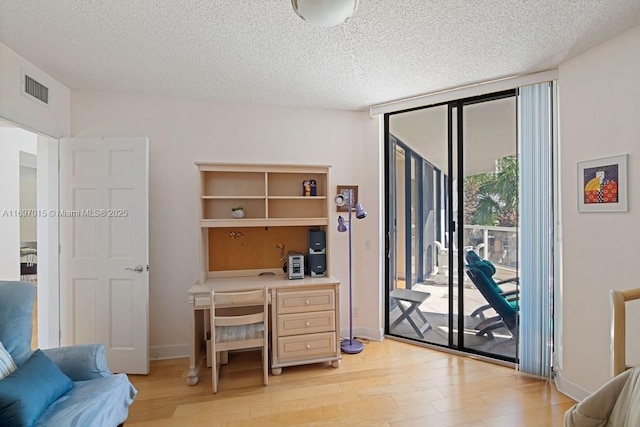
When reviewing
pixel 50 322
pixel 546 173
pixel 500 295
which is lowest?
pixel 50 322

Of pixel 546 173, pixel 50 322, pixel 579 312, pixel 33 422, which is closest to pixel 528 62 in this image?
pixel 546 173

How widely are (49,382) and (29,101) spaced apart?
2161mm

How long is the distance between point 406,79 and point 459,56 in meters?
0.50

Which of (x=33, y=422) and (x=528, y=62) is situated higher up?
(x=528, y=62)

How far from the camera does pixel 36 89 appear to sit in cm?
255

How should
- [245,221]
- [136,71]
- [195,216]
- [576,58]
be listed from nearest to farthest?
[576,58] → [136,71] → [245,221] → [195,216]

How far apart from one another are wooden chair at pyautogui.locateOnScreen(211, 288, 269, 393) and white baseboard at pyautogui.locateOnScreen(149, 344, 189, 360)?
0.80 m

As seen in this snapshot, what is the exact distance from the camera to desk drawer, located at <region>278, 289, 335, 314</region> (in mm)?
2820

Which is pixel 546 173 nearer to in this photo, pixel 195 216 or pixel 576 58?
pixel 576 58

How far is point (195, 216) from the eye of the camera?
10.5 feet

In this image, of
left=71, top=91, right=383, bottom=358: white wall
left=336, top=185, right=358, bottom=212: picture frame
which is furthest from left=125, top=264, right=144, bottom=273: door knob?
left=336, top=185, right=358, bottom=212: picture frame

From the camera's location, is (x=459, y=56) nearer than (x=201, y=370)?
Yes

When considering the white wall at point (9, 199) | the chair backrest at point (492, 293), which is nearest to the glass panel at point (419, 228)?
the chair backrest at point (492, 293)

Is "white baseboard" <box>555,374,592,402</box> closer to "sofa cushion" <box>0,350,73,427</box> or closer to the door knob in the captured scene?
"sofa cushion" <box>0,350,73,427</box>
